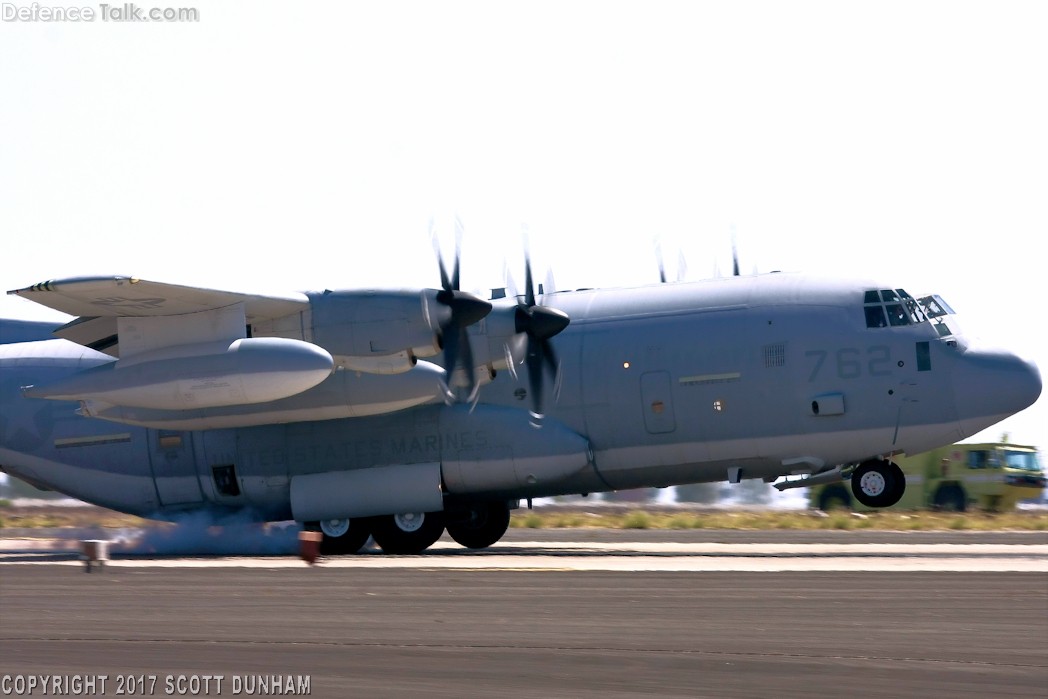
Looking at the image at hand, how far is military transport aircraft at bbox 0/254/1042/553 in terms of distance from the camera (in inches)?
926

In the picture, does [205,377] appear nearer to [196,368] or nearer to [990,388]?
[196,368]

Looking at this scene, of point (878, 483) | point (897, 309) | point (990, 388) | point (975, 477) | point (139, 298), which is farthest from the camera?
point (975, 477)

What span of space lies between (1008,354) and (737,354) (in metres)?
5.03

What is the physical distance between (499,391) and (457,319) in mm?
2974

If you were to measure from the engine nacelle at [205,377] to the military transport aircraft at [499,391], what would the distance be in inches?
1.6

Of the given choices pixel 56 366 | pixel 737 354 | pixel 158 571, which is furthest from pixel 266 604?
pixel 56 366

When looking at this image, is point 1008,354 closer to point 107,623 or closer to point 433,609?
point 433,609

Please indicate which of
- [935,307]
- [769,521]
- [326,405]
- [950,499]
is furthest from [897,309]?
[950,499]

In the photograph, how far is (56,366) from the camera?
27.8 m

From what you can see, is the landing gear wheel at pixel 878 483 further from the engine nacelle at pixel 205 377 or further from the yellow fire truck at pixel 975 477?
the yellow fire truck at pixel 975 477

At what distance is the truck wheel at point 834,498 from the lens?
1935 inches

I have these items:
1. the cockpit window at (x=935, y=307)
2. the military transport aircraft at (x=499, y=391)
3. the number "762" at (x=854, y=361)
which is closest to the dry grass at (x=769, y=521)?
the military transport aircraft at (x=499, y=391)

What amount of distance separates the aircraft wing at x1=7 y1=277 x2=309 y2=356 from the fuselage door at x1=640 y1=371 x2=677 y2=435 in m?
6.62

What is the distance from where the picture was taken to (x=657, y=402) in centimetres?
2533
